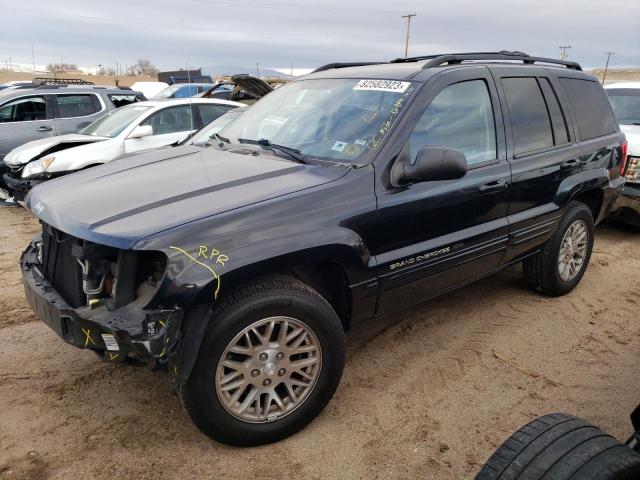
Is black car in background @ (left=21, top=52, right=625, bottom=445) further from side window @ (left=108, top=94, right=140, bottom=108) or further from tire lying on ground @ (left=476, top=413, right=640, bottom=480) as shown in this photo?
side window @ (left=108, top=94, right=140, bottom=108)

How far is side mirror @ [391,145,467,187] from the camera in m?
2.85

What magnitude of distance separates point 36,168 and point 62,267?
16.0 feet

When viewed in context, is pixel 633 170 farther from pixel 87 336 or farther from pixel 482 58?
pixel 87 336

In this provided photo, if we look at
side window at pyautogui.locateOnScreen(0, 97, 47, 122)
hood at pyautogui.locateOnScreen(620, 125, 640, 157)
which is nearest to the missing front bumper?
hood at pyautogui.locateOnScreen(620, 125, 640, 157)

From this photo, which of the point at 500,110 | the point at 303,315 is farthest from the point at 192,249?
the point at 500,110

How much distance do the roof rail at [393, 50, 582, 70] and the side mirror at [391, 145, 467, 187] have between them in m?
0.87

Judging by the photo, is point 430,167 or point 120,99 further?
point 120,99

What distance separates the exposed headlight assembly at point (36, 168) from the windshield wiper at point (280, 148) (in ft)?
14.6

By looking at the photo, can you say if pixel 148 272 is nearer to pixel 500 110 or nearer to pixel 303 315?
pixel 303 315

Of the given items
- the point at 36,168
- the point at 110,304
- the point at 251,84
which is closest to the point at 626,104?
the point at 251,84

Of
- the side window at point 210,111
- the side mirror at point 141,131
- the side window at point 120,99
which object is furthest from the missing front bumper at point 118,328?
the side window at point 120,99

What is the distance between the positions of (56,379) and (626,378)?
361 centimetres

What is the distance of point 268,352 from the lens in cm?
260

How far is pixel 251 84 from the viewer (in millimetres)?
7773
